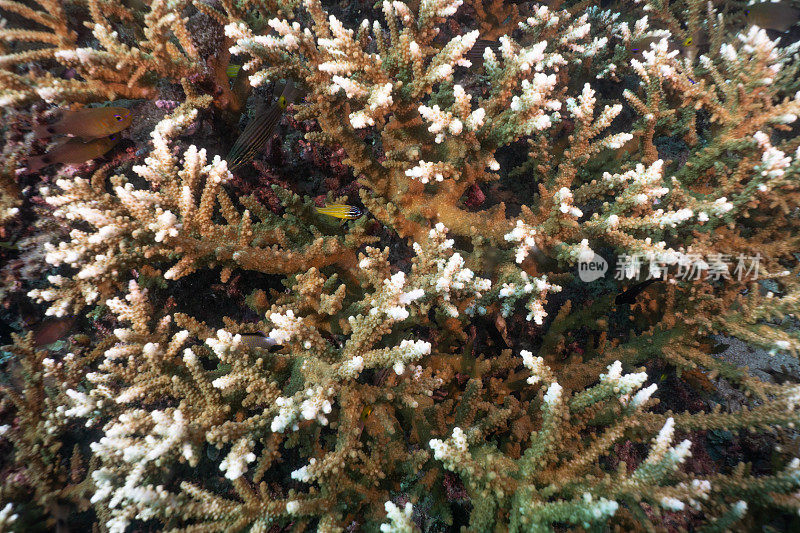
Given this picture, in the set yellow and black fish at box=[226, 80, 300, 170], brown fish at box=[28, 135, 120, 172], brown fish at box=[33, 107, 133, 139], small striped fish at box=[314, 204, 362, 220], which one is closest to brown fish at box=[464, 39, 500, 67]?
yellow and black fish at box=[226, 80, 300, 170]

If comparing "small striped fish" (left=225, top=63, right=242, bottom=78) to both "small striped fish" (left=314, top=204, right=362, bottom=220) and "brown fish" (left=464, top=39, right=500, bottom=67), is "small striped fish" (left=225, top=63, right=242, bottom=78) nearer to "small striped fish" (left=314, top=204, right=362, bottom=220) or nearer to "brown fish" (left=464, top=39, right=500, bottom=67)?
"small striped fish" (left=314, top=204, right=362, bottom=220)

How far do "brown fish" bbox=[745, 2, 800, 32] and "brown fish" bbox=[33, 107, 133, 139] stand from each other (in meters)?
6.90

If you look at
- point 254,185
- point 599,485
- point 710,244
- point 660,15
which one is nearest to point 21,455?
point 254,185

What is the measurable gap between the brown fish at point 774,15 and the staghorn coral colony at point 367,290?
A: 1.51 m

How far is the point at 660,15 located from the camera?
15.1ft

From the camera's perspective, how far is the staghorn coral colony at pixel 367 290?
1960 mm

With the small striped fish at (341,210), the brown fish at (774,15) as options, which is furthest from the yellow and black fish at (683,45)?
the small striped fish at (341,210)

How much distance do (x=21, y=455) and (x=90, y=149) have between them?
2.38 meters

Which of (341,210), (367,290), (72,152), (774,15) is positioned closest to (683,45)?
(774,15)

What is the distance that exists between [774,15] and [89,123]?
723cm

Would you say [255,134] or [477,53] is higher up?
[477,53]

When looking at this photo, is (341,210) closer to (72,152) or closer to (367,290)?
(367,290)

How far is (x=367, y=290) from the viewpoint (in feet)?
8.99

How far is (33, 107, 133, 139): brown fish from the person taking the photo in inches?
99.2
